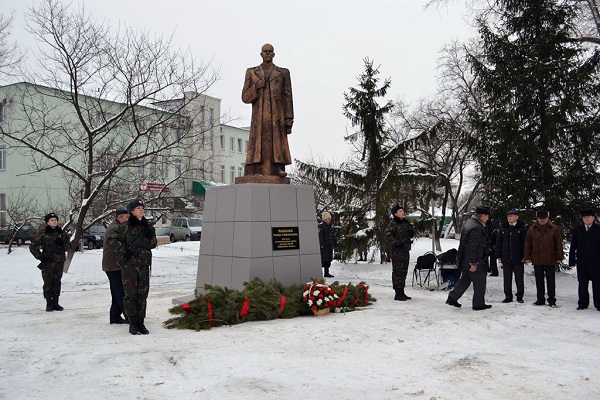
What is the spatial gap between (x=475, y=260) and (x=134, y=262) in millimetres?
5662

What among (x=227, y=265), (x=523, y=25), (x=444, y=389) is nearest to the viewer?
(x=444, y=389)

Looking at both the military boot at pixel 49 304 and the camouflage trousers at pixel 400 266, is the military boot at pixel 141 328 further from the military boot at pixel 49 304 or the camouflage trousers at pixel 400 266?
the camouflage trousers at pixel 400 266

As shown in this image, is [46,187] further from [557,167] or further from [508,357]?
[508,357]

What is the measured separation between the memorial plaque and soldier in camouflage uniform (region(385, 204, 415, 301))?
6.05ft

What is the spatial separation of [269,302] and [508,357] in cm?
374

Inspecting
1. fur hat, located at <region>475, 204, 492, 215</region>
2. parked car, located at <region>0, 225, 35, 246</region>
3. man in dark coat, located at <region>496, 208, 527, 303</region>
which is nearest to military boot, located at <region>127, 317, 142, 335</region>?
fur hat, located at <region>475, 204, 492, 215</region>

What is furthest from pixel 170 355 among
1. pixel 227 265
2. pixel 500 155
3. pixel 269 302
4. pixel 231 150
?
pixel 231 150

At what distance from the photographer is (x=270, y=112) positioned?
34.4 ft

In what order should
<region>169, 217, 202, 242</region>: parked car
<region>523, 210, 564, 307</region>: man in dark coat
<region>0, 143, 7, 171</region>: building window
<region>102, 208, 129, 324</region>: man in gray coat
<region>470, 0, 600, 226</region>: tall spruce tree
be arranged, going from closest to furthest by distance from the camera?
<region>102, 208, 129, 324</region>: man in gray coat < <region>523, 210, 564, 307</region>: man in dark coat < <region>470, 0, 600, 226</region>: tall spruce tree < <region>169, 217, 202, 242</region>: parked car < <region>0, 143, 7, 171</region>: building window

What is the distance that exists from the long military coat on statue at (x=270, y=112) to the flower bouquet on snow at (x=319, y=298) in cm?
280

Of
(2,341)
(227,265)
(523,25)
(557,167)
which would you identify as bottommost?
(2,341)

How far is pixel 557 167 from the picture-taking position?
13.8m

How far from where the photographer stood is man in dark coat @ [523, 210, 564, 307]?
9.50 meters

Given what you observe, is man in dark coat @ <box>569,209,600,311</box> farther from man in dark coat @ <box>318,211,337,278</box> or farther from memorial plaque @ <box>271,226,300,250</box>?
man in dark coat @ <box>318,211,337,278</box>
